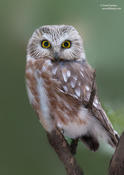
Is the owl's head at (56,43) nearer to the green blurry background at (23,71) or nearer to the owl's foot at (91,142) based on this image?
the green blurry background at (23,71)

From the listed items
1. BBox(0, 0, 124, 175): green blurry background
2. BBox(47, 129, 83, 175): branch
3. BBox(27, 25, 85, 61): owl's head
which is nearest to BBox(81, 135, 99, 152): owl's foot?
BBox(0, 0, 124, 175): green blurry background

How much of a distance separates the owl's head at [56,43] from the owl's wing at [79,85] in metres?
0.03

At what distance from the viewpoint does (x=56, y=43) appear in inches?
37.8

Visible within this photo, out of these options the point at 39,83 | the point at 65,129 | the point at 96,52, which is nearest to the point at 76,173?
the point at 65,129

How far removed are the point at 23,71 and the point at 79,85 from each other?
0.72ft

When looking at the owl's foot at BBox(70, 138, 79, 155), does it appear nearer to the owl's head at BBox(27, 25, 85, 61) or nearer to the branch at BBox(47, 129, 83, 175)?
the branch at BBox(47, 129, 83, 175)

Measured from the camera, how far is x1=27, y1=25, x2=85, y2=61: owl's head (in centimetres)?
96

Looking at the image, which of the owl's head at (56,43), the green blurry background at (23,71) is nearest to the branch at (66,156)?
the green blurry background at (23,71)

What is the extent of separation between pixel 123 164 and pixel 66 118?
10.5 inches

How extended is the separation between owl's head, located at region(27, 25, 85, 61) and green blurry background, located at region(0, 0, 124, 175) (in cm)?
6

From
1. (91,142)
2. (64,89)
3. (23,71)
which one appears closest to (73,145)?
(91,142)

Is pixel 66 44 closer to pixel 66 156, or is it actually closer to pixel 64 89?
pixel 64 89

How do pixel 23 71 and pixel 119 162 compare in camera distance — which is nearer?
pixel 119 162

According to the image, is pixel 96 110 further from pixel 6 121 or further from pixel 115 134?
pixel 6 121
